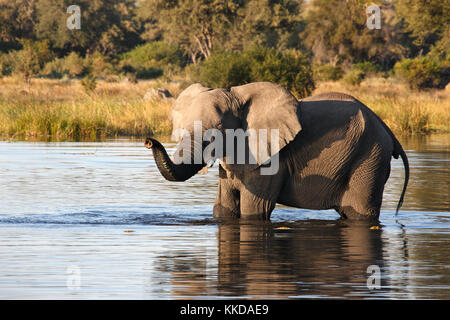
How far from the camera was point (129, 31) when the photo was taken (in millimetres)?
78000

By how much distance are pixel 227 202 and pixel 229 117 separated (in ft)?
3.22

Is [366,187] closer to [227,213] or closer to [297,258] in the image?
[227,213]

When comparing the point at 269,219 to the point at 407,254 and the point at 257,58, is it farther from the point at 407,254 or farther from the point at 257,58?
the point at 257,58

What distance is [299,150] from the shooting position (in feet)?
32.2

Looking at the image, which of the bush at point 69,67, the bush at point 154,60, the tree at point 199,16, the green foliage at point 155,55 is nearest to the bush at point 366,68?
the bush at point 154,60

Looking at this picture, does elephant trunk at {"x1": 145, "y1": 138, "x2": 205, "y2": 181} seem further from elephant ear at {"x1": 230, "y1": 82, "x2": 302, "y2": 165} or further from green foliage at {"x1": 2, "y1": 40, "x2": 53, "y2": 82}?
green foliage at {"x1": 2, "y1": 40, "x2": 53, "y2": 82}

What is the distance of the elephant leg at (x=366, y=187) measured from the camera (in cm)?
1006

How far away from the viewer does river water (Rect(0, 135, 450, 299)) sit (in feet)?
21.1

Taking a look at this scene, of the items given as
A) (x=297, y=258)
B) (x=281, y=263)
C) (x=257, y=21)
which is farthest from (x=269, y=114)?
(x=257, y=21)

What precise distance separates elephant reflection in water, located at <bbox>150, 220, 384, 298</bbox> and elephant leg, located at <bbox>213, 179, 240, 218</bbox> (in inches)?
12.5

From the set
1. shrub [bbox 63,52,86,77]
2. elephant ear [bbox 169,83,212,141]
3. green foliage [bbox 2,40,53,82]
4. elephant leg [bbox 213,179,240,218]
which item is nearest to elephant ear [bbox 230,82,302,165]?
elephant ear [bbox 169,83,212,141]

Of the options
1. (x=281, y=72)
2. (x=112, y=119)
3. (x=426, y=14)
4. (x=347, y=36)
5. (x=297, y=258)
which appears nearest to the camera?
(x=297, y=258)

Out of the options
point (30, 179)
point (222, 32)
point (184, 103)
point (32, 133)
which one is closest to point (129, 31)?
point (222, 32)

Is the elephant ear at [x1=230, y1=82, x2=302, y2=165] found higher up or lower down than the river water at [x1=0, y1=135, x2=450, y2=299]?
higher up
